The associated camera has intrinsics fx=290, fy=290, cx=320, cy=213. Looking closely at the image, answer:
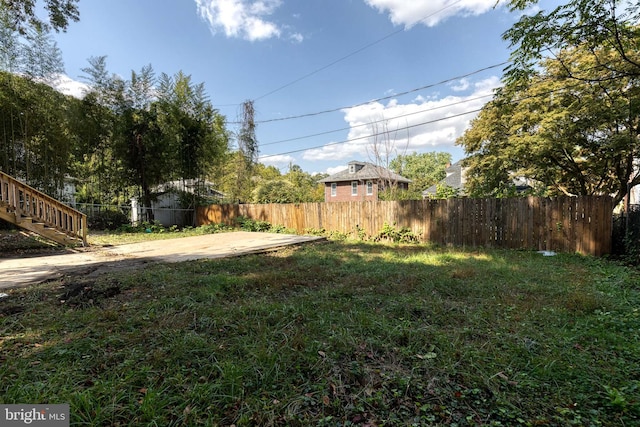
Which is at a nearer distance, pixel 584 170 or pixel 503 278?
pixel 503 278

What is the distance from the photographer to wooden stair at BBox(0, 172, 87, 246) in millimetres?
5883

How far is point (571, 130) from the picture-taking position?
805 cm

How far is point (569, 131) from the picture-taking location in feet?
26.6

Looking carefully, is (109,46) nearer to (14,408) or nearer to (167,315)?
(167,315)

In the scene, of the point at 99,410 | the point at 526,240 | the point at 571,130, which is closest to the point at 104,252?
the point at 99,410

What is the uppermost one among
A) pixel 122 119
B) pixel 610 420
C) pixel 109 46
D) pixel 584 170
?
pixel 109 46

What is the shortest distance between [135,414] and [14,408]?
0.61 m

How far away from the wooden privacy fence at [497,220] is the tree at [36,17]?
7695 millimetres

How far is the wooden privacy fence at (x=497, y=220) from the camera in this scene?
5.57 metres

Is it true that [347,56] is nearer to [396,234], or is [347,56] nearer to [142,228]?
[396,234]

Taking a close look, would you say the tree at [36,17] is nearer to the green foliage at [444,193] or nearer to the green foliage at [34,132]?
the green foliage at [34,132]

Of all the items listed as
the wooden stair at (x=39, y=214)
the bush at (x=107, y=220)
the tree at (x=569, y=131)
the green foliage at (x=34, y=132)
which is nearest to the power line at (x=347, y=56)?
the tree at (x=569, y=131)

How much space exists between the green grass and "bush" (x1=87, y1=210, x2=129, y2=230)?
371 inches

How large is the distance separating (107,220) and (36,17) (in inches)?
285
